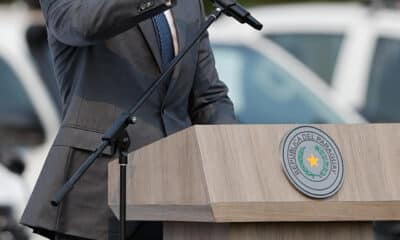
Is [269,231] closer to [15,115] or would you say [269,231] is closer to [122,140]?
[122,140]

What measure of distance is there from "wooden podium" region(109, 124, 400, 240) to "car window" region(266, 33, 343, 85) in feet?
20.4

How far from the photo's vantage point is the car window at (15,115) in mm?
8297

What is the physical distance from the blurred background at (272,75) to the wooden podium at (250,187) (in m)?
2.92

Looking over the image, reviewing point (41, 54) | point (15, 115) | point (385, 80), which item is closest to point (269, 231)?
point (15, 115)

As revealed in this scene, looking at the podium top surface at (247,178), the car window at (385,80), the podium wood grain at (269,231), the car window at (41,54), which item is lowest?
the podium wood grain at (269,231)

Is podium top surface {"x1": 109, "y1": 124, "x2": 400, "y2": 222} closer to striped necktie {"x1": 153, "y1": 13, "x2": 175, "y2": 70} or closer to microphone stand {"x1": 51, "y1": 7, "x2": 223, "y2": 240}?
microphone stand {"x1": 51, "y1": 7, "x2": 223, "y2": 240}

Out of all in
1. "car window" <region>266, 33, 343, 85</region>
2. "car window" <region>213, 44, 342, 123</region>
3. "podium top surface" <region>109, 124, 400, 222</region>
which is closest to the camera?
"podium top surface" <region>109, 124, 400, 222</region>

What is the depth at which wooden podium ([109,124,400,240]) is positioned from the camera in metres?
4.02

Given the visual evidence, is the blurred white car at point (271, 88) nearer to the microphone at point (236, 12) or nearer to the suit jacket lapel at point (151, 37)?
the suit jacket lapel at point (151, 37)

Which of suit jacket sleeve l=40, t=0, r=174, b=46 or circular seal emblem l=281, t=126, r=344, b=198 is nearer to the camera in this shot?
circular seal emblem l=281, t=126, r=344, b=198

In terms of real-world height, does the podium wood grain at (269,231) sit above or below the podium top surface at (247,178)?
below

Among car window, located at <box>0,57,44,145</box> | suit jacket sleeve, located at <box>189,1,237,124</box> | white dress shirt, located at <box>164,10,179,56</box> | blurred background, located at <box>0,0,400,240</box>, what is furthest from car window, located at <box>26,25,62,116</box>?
white dress shirt, located at <box>164,10,179,56</box>

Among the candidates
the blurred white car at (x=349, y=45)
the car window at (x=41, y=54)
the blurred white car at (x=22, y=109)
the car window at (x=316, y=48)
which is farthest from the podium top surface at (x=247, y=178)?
the car window at (x=316, y=48)

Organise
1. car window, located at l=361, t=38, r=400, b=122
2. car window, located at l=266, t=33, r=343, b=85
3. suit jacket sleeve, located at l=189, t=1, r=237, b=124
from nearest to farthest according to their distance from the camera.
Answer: suit jacket sleeve, located at l=189, t=1, r=237, b=124, car window, located at l=361, t=38, r=400, b=122, car window, located at l=266, t=33, r=343, b=85
